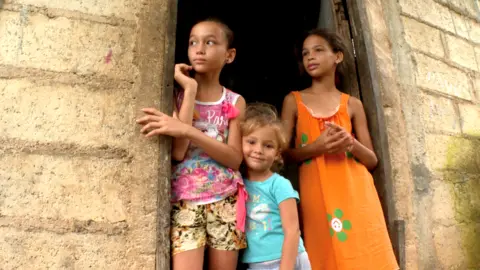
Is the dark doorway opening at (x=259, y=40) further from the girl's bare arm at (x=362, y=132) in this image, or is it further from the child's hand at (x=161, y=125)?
the child's hand at (x=161, y=125)

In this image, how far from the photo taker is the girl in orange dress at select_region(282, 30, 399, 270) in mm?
2039

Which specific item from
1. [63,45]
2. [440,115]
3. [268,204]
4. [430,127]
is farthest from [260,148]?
[440,115]

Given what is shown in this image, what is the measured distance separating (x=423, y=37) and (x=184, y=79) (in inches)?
73.1

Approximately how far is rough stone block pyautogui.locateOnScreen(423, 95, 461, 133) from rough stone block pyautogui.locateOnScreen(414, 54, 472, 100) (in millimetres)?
82

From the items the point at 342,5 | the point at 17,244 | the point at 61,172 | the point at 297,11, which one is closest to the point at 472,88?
the point at 342,5

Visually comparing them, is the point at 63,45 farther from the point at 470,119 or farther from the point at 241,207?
the point at 470,119

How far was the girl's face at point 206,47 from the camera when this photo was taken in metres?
2.03

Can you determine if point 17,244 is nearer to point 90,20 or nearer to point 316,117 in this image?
point 90,20

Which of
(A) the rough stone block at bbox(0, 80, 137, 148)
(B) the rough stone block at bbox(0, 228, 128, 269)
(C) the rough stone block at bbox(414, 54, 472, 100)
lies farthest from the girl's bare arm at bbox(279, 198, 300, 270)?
(C) the rough stone block at bbox(414, 54, 472, 100)

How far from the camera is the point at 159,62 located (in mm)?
1925

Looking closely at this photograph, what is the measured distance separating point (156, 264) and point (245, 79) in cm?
267

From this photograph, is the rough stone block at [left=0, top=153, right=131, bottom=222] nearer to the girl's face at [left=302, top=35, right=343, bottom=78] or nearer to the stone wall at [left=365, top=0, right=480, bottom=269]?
the girl's face at [left=302, top=35, right=343, bottom=78]

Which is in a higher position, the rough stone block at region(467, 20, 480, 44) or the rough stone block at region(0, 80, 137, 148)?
the rough stone block at region(467, 20, 480, 44)

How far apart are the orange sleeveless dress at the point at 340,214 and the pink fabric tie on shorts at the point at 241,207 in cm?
43
